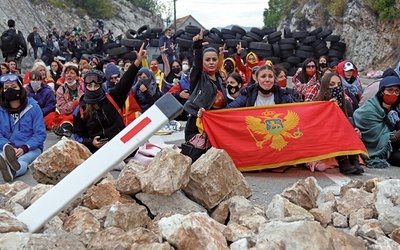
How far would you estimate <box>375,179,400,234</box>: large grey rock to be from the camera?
13.3ft

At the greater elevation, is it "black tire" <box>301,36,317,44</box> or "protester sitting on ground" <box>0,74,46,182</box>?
"protester sitting on ground" <box>0,74,46,182</box>

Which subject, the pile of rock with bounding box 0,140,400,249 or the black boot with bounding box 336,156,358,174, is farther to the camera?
the black boot with bounding box 336,156,358,174

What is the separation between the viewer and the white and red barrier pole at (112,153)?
3.40 meters

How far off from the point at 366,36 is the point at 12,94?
21.1 meters

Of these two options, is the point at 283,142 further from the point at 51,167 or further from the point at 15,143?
the point at 15,143

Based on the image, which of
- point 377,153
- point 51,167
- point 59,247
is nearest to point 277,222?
point 59,247

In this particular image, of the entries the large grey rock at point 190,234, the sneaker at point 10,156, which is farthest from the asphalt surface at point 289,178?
the large grey rock at point 190,234

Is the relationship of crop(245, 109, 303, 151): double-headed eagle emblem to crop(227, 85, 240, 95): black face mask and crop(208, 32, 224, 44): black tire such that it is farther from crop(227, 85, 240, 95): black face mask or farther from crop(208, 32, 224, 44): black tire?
crop(208, 32, 224, 44): black tire

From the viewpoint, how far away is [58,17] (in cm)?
5588

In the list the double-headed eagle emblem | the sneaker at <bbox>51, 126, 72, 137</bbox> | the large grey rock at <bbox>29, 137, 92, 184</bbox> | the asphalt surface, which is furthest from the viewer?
the sneaker at <bbox>51, 126, 72, 137</bbox>

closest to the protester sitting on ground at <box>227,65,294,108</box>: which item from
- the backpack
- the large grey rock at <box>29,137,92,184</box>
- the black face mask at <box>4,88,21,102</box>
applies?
the large grey rock at <box>29,137,92,184</box>

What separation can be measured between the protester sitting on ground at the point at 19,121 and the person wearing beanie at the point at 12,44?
9618 mm

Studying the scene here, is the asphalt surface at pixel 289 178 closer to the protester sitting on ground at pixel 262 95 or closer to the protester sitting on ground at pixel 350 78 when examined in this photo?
the protester sitting on ground at pixel 262 95

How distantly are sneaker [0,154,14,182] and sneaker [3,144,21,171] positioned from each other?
5 centimetres
